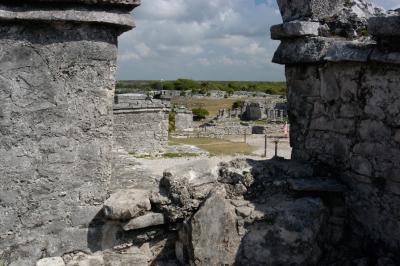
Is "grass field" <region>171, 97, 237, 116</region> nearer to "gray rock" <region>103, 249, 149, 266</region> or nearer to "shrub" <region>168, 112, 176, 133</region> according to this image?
"shrub" <region>168, 112, 176, 133</region>

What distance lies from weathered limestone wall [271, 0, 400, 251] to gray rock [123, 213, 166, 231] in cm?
150

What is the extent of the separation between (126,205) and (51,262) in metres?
0.59

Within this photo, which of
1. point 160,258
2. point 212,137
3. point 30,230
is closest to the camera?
point 30,230

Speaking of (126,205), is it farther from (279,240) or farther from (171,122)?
(171,122)

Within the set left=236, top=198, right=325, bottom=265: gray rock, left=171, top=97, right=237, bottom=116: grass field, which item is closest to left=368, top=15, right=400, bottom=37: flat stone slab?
left=236, top=198, right=325, bottom=265: gray rock

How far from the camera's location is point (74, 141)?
315 centimetres

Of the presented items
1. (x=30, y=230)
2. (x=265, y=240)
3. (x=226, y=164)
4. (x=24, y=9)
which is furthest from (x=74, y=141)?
(x=265, y=240)

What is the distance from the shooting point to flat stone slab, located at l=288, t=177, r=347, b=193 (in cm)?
359

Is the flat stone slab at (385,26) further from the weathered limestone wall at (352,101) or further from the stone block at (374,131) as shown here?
the stone block at (374,131)

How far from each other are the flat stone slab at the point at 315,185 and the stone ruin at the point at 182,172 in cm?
1

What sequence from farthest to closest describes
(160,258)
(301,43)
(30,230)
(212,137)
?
1. (212,137)
2. (301,43)
3. (160,258)
4. (30,230)

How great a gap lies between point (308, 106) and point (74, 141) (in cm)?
199

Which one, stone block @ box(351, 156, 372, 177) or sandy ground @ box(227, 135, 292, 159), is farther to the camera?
sandy ground @ box(227, 135, 292, 159)

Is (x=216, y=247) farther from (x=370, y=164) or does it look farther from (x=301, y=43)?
(x=301, y=43)
